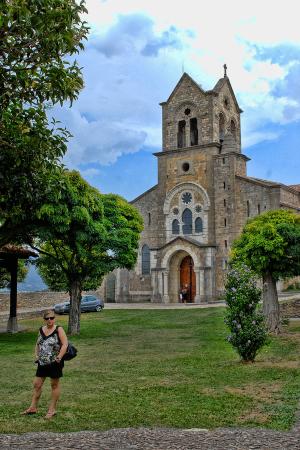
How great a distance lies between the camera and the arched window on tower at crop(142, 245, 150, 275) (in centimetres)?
4444

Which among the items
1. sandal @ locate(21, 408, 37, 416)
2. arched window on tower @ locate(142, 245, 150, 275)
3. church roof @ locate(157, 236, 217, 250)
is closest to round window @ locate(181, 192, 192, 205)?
church roof @ locate(157, 236, 217, 250)

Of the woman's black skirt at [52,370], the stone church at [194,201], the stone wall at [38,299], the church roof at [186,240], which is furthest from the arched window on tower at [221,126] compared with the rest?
the woman's black skirt at [52,370]

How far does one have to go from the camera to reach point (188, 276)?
4303 cm

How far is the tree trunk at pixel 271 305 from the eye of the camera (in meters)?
20.3

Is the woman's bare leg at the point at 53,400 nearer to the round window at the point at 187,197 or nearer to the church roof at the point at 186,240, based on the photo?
the church roof at the point at 186,240

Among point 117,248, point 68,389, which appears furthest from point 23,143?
point 117,248

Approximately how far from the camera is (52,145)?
32.0ft

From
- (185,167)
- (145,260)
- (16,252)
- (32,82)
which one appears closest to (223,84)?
(185,167)

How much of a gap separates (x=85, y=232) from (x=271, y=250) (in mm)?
6908

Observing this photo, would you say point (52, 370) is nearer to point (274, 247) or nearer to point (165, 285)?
point (274, 247)

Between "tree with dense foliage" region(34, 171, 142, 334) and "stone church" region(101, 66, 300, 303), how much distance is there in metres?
18.9

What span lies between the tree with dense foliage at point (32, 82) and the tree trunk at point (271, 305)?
41.5 ft

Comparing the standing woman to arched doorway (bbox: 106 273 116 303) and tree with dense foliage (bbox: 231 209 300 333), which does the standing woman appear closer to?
tree with dense foliage (bbox: 231 209 300 333)

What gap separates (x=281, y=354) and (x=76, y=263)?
1016 cm
